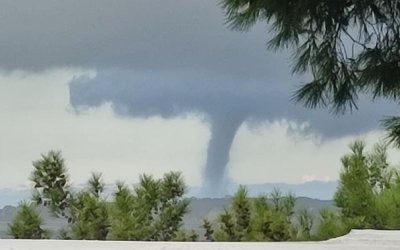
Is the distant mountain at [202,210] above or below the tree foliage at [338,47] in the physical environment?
below

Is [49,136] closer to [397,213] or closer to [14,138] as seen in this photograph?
[14,138]

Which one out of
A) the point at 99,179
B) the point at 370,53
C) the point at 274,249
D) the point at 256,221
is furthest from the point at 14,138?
the point at 274,249

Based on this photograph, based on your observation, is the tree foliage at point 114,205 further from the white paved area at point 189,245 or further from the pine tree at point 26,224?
the white paved area at point 189,245

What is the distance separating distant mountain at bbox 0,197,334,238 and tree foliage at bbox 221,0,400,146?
2.07 feet

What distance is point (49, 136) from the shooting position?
3119mm

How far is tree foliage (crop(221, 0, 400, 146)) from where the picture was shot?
9.84 feet

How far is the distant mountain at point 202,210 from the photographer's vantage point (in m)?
3.40

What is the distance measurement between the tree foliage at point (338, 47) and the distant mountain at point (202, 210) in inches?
24.9

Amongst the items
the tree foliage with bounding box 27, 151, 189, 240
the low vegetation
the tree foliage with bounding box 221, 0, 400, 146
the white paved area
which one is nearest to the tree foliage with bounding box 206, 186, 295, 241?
the low vegetation

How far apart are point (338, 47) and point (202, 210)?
102 centimetres

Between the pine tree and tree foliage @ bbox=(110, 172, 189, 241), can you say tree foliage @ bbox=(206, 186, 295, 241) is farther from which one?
the pine tree

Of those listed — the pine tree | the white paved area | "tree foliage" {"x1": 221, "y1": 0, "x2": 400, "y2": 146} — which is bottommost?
the white paved area

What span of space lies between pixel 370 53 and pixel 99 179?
51.1 inches

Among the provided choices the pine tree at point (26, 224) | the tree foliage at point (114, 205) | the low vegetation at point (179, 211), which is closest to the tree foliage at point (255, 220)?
the low vegetation at point (179, 211)
